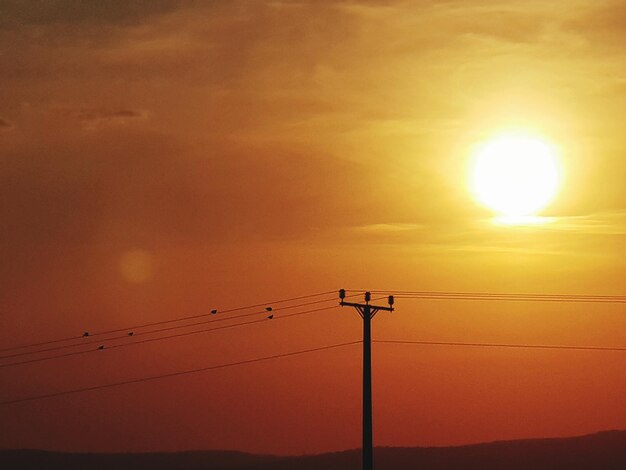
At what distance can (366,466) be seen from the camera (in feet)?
250

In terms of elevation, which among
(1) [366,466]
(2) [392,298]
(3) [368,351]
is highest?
(2) [392,298]

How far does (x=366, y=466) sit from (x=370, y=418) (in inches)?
143

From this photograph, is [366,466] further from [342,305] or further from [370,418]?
[342,305]

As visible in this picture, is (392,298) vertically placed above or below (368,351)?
above

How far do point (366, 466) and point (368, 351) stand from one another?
8.36 m

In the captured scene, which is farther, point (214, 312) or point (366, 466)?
point (214, 312)

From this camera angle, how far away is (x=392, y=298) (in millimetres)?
82375

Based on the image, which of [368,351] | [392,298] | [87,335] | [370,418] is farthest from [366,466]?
[87,335]

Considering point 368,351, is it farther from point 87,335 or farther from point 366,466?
point 87,335

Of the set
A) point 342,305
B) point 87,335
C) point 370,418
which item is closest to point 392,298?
point 342,305

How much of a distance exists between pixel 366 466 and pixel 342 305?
12303 mm

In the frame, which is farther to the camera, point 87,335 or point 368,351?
point 87,335

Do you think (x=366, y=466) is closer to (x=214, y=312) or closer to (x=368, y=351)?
(x=368, y=351)

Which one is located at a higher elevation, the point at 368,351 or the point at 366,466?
the point at 368,351
